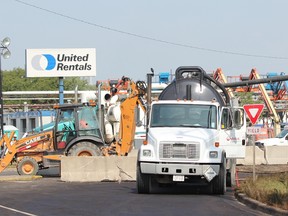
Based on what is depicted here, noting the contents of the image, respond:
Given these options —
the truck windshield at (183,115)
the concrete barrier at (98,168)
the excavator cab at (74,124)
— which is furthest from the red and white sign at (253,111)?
the excavator cab at (74,124)

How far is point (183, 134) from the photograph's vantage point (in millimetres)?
20875

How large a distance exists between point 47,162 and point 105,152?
233cm

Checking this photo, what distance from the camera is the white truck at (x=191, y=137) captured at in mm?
20500

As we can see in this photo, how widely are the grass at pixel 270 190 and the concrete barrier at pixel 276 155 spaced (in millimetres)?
16493

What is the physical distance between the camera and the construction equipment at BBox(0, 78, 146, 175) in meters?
29.5

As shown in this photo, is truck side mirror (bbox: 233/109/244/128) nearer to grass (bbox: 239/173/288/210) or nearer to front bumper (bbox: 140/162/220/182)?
grass (bbox: 239/173/288/210)

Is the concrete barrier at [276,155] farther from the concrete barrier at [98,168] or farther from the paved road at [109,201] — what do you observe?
the paved road at [109,201]

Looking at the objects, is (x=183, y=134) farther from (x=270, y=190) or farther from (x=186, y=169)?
(x=270, y=190)

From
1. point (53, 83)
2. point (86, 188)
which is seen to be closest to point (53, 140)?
point (86, 188)

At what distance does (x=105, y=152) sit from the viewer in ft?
97.5

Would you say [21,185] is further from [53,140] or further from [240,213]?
[240,213]

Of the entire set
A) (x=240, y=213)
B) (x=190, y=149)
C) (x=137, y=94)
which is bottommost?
(x=240, y=213)

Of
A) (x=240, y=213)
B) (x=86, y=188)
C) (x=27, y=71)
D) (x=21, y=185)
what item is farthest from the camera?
(x=27, y=71)

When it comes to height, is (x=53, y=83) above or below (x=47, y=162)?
above
